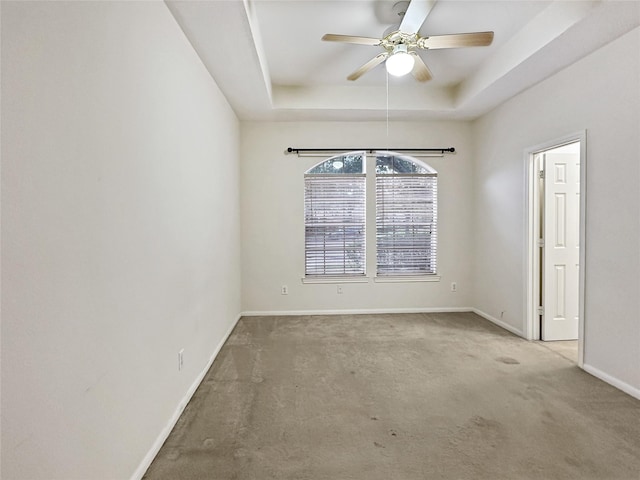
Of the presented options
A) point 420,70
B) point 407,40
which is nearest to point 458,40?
point 407,40

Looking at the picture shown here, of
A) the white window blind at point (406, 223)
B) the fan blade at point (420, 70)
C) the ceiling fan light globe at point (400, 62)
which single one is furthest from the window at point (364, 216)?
the ceiling fan light globe at point (400, 62)

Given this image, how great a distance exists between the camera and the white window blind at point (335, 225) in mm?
4547

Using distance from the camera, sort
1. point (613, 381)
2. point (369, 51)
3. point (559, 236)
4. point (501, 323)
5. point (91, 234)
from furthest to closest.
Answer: point (501, 323) → point (559, 236) → point (369, 51) → point (613, 381) → point (91, 234)

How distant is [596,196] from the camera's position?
8.59 feet

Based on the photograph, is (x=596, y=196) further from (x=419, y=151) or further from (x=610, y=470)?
(x=419, y=151)

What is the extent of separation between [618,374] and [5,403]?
358cm

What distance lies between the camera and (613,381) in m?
2.47

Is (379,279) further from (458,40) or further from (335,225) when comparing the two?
(458,40)

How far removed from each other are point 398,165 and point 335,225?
127 centimetres

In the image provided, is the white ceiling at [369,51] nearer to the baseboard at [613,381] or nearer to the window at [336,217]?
the window at [336,217]

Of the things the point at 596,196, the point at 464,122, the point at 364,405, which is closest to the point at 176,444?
the point at 364,405

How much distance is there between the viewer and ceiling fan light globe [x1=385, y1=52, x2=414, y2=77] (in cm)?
240

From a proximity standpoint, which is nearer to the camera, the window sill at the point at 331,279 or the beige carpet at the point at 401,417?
the beige carpet at the point at 401,417

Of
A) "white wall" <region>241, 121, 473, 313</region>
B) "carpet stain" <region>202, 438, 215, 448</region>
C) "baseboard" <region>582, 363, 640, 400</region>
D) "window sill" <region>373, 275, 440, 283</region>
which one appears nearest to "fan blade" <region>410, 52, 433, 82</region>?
"white wall" <region>241, 121, 473, 313</region>
